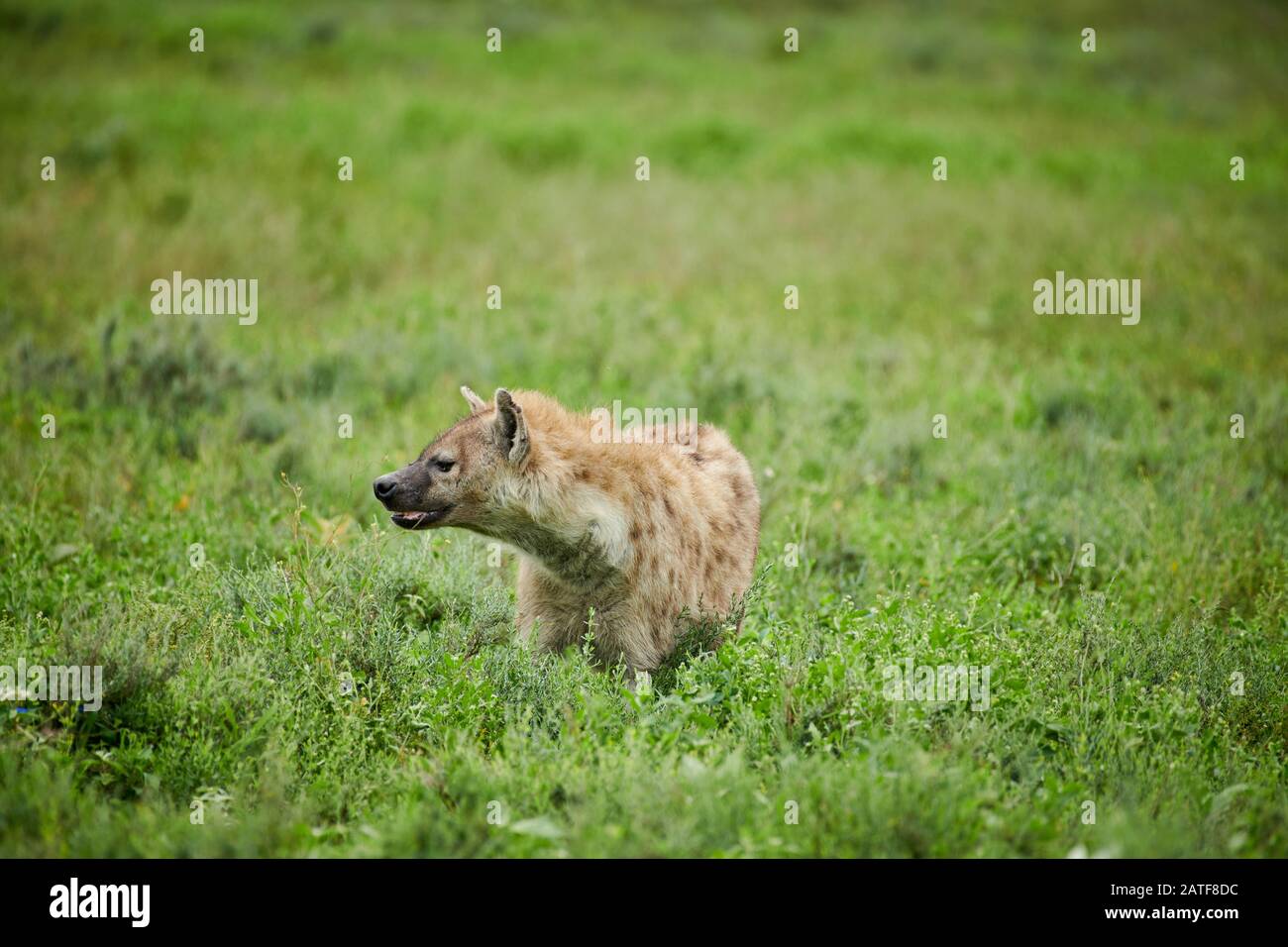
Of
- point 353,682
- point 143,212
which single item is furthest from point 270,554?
point 143,212

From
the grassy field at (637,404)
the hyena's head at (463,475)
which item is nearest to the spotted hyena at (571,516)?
the hyena's head at (463,475)

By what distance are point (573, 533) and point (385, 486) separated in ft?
3.15

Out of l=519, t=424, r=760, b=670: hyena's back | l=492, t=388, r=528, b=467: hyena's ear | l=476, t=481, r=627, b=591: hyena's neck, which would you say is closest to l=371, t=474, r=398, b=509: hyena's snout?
l=476, t=481, r=627, b=591: hyena's neck

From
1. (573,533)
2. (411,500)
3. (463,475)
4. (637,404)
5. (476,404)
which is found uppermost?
(637,404)

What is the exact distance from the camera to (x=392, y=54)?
20.7 m

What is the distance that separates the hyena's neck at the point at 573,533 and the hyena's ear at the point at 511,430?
0.25 m

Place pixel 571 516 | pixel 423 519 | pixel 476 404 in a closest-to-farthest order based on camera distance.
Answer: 1. pixel 571 516
2. pixel 423 519
3. pixel 476 404

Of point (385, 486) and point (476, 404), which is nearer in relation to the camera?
point (385, 486)

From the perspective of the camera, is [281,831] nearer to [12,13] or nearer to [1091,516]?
[1091,516]

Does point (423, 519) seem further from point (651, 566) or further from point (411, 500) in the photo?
point (651, 566)

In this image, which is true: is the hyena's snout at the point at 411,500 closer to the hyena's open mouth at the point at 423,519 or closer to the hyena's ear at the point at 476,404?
the hyena's open mouth at the point at 423,519

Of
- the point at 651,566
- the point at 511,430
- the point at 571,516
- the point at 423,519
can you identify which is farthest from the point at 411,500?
the point at 651,566

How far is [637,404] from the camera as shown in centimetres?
962

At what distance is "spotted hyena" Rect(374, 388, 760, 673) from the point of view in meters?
5.48
